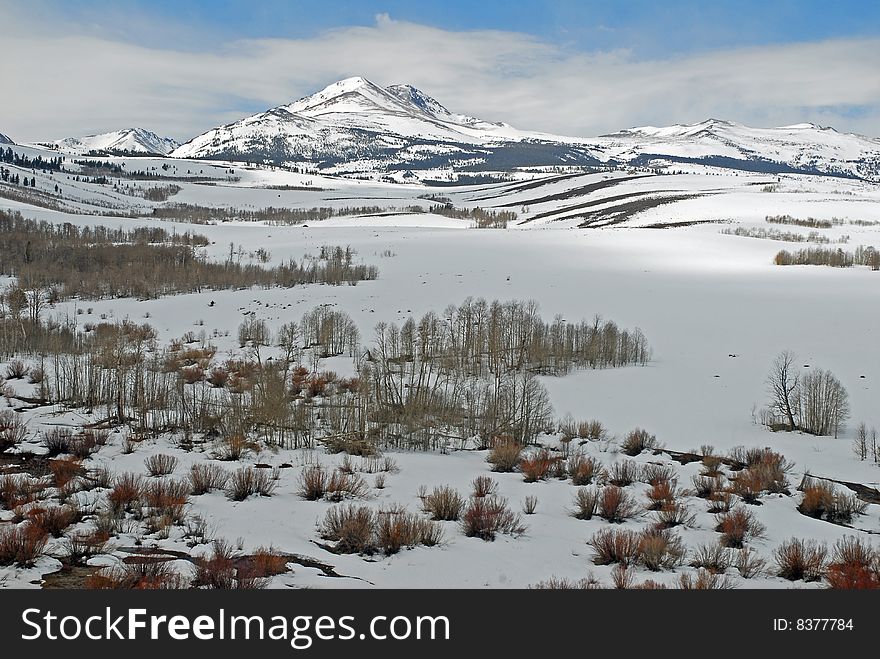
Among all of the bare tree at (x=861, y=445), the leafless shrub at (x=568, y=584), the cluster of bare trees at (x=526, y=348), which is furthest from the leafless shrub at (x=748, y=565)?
the cluster of bare trees at (x=526, y=348)

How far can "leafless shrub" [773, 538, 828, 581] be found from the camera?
23.1 ft

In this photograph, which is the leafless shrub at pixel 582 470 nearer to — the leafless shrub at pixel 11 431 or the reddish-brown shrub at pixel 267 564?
the reddish-brown shrub at pixel 267 564

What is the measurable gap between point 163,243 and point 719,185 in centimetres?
11954

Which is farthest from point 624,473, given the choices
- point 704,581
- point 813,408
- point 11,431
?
point 11,431

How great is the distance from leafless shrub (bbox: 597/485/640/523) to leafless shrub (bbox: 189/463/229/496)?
236 inches

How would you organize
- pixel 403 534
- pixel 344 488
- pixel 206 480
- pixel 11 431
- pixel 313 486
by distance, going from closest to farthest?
pixel 403 534 → pixel 206 480 → pixel 313 486 → pixel 344 488 → pixel 11 431

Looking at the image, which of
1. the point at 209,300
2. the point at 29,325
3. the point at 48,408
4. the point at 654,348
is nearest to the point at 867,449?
the point at 654,348

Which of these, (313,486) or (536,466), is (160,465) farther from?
(536,466)

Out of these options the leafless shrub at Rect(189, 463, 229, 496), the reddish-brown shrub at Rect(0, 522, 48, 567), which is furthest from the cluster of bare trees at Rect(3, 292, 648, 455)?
the reddish-brown shrub at Rect(0, 522, 48, 567)

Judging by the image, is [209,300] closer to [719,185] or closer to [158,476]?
[158,476]

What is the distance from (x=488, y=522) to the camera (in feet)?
27.1

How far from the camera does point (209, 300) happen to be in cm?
3622

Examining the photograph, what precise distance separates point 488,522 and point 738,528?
348cm

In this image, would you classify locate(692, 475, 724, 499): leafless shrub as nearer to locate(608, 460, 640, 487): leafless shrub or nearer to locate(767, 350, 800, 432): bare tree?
locate(608, 460, 640, 487): leafless shrub
